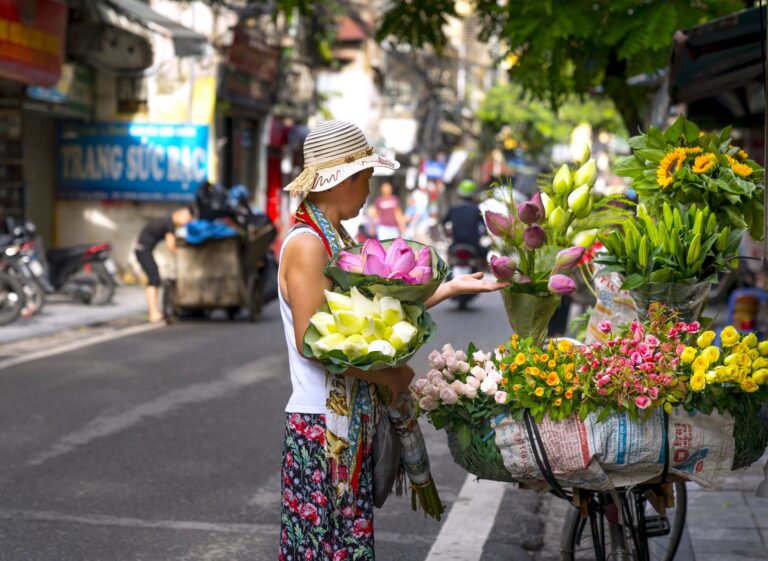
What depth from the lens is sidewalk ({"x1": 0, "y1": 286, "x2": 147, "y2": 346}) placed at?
47.1 feet

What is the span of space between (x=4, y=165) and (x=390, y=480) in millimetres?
17402

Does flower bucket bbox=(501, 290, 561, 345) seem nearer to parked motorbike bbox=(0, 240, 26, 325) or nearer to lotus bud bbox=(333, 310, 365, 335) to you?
lotus bud bbox=(333, 310, 365, 335)

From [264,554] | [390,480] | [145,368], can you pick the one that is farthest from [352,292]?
[145,368]

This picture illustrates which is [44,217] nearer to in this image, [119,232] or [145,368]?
[119,232]

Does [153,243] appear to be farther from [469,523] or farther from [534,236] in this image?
[534,236]

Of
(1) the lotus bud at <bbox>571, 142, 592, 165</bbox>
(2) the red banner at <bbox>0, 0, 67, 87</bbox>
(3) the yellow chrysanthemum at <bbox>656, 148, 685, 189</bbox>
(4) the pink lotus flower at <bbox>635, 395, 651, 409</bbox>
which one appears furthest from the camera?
(2) the red banner at <bbox>0, 0, 67, 87</bbox>

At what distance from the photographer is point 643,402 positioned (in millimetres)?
3492

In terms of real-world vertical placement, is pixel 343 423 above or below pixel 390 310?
below

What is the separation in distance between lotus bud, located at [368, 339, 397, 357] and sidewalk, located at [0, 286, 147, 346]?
35.9 ft

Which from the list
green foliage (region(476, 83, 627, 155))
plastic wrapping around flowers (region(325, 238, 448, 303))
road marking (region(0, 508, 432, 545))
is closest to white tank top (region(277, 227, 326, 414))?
plastic wrapping around flowers (region(325, 238, 448, 303))

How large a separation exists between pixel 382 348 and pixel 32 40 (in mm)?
14813

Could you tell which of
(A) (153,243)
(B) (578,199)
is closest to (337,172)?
(B) (578,199)

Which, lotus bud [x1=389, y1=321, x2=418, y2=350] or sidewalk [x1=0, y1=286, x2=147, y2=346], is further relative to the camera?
sidewalk [x1=0, y1=286, x2=147, y2=346]

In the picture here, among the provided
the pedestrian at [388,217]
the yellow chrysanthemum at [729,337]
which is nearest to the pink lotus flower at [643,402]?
the yellow chrysanthemum at [729,337]
